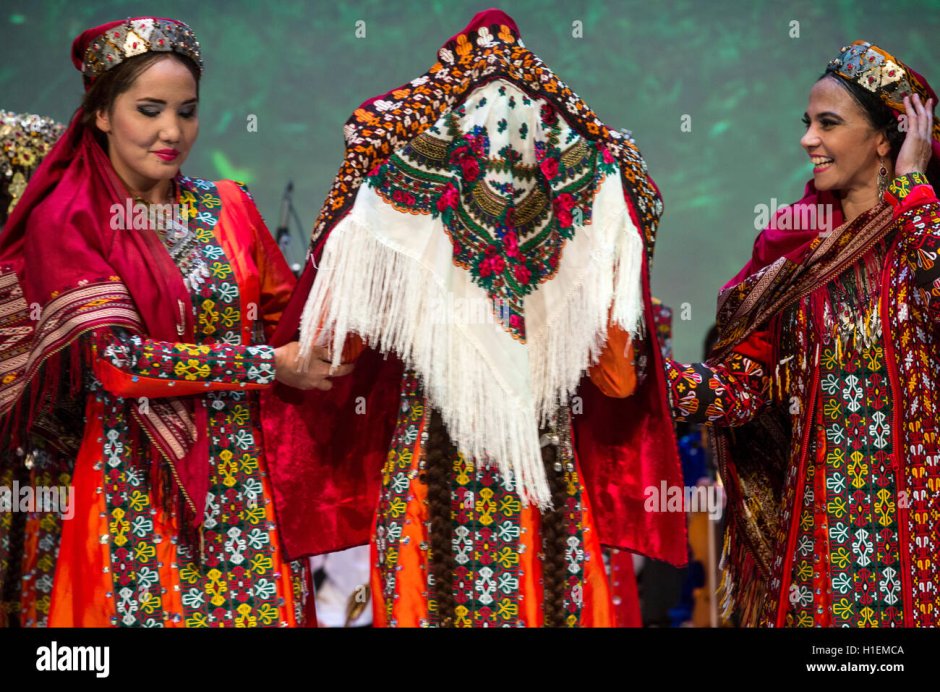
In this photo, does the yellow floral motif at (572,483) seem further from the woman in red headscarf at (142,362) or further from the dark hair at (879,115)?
the dark hair at (879,115)

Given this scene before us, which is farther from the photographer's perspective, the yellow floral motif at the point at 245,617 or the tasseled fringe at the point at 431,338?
the yellow floral motif at the point at 245,617

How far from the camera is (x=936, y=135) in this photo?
3.09 m

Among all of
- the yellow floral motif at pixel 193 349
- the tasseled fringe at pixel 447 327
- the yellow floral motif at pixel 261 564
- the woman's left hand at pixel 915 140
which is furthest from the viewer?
the woman's left hand at pixel 915 140

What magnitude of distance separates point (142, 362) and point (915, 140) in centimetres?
182

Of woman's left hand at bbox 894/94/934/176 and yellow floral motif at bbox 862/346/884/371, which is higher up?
woman's left hand at bbox 894/94/934/176

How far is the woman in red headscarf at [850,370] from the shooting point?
2.88 m

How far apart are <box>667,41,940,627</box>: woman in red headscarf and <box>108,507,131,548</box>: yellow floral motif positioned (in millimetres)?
1257

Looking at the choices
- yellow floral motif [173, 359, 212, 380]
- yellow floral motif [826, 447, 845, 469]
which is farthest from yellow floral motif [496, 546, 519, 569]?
yellow floral motif [826, 447, 845, 469]

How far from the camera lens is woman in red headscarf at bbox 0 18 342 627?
2678 mm

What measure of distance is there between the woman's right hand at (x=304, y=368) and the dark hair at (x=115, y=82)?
0.68 meters

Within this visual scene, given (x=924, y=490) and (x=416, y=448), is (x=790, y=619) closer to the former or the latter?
(x=924, y=490)

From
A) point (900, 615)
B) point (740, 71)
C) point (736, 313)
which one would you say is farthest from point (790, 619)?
point (740, 71)

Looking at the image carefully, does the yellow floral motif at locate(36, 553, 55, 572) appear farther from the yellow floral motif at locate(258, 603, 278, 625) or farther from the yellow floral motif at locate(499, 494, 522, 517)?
the yellow floral motif at locate(499, 494, 522, 517)

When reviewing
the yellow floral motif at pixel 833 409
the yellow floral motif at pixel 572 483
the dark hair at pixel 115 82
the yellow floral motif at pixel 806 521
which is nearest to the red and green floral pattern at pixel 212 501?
the dark hair at pixel 115 82
